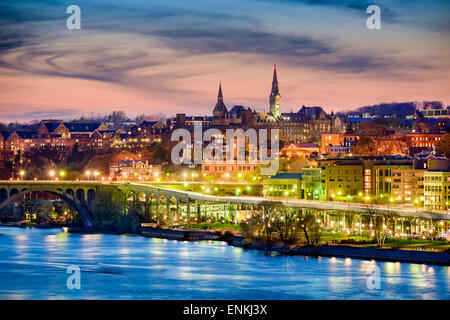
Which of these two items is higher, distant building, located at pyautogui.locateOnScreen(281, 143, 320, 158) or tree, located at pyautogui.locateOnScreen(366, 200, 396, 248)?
distant building, located at pyautogui.locateOnScreen(281, 143, 320, 158)

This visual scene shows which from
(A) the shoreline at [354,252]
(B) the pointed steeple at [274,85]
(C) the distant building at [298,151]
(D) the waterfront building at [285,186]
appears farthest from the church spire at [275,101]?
(A) the shoreline at [354,252]

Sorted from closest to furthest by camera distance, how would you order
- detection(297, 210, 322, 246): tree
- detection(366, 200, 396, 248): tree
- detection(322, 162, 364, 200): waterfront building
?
detection(366, 200, 396, 248): tree < detection(297, 210, 322, 246): tree < detection(322, 162, 364, 200): waterfront building

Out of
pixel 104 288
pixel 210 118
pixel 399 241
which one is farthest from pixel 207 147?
pixel 104 288

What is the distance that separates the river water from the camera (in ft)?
101

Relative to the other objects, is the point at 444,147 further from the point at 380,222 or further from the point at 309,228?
the point at 309,228

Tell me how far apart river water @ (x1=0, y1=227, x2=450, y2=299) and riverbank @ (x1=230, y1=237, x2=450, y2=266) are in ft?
2.12

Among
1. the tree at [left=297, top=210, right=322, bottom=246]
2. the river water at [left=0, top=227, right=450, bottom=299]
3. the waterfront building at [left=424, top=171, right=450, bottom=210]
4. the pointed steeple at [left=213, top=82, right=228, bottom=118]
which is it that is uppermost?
the pointed steeple at [left=213, top=82, right=228, bottom=118]

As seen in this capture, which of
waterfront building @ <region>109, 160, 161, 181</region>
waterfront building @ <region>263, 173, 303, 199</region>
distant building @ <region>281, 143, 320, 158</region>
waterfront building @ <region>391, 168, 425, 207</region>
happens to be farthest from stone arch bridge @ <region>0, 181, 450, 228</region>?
distant building @ <region>281, 143, 320, 158</region>

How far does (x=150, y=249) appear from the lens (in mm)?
44000

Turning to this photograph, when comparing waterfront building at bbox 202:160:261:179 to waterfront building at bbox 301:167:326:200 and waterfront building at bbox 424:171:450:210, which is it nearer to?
waterfront building at bbox 301:167:326:200

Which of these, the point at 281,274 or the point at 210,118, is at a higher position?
the point at 210,118
